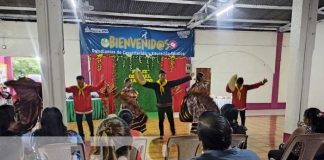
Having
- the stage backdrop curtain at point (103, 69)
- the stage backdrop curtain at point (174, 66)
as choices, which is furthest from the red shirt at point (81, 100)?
the stage backdrop curtain at point (174, 66)

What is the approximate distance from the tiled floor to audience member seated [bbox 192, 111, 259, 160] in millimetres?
2608

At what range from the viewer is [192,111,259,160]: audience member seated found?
1310mm

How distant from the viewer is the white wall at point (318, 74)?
6.44 m

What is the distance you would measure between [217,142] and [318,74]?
665cm

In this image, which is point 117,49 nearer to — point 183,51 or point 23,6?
point 183,51

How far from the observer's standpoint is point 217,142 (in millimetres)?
1354

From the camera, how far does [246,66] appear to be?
26.0 ft

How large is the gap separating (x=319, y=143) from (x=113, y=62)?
5.81 m

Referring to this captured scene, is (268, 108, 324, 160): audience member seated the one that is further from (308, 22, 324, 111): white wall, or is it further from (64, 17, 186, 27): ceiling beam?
(64, 17, 186, 27): ceiling beam

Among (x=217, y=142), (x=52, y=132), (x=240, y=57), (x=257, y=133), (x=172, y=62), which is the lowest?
(x=257, y=133)

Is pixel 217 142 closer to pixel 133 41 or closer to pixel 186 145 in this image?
pixel 186 145

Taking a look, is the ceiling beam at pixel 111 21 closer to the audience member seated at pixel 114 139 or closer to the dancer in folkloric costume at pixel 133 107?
the dancer in folkloric costume at pixel 133 107

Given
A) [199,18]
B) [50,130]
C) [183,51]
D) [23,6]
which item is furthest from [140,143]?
[183,51]

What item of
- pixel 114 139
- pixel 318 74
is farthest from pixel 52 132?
pixel 318 74
